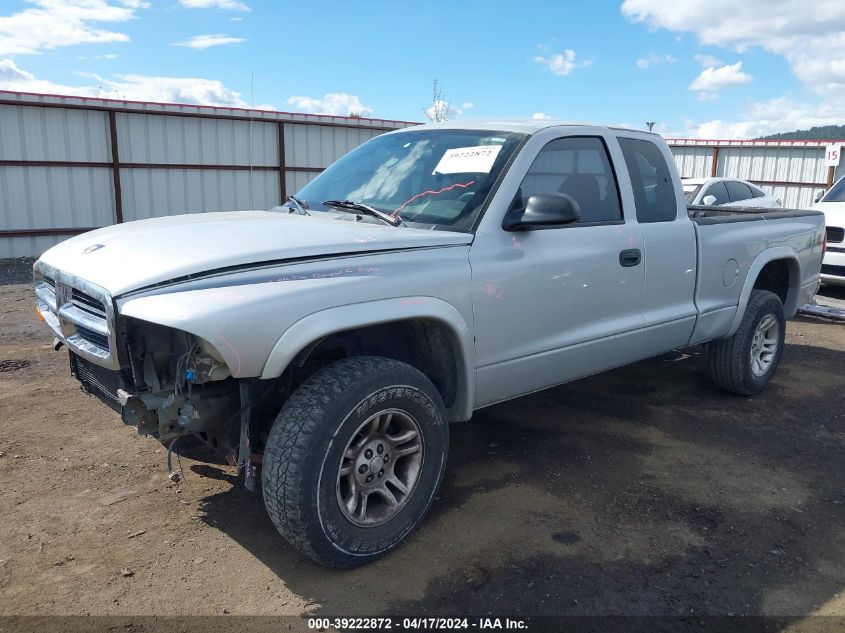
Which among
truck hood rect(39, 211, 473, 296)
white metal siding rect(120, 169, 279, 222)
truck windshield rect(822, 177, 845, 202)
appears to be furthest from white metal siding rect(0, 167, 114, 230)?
truck windshield rect(822, 177, 845, 202)

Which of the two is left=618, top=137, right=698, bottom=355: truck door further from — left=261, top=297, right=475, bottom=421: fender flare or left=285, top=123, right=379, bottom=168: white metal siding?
left=285, top=123, right=379, bottom=168: white metal siding

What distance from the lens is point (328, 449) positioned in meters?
2.80

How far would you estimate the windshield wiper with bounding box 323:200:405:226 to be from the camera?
3.51 m

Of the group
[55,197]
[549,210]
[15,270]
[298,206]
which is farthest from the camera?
[55,197]

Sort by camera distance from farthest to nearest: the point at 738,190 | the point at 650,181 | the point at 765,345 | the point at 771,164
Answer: the point at 771,164
the point at 738,190
the point at 765,345
the point at 650,181

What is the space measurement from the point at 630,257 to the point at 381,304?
6.10ft

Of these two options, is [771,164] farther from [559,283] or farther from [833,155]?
[559,283]

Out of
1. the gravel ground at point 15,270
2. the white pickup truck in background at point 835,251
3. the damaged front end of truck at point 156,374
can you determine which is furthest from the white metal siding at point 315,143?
the damaged front end of truck at point 156,374

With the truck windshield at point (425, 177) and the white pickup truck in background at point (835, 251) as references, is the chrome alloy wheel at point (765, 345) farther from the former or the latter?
the white pickup truck in background at point (835, 251)

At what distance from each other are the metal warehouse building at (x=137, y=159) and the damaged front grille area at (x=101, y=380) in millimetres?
8177

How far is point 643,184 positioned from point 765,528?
83.8 inches

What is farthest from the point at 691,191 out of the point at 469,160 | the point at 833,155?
the point at 469,160

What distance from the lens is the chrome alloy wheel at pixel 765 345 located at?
551 centimetres

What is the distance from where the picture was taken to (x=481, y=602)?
284 centimetres
